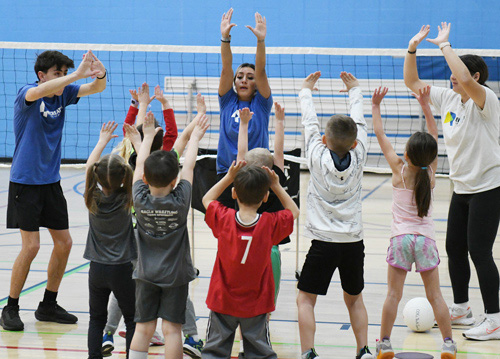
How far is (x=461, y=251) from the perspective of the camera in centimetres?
457

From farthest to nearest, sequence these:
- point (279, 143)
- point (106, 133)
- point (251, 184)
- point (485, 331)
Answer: point (485, 331)
point (106, 133)
point (279, 143)
point (251, 184)

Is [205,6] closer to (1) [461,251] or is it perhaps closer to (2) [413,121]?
(2) [413,121]

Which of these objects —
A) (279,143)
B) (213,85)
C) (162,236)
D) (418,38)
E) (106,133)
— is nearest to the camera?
(162,236)

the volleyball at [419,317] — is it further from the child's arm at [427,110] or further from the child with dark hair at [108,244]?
the child with dark hair at [108,244]

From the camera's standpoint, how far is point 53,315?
15.3ft

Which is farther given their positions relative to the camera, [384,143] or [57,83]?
[57,83]

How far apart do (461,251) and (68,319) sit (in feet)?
8.78

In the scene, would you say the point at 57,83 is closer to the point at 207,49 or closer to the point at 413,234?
the point at 413,234

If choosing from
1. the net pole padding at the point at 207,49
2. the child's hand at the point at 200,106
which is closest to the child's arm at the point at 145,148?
the child's hand at the point at 200,106

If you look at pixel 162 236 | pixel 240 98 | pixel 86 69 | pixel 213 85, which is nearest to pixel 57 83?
pixel 86 69

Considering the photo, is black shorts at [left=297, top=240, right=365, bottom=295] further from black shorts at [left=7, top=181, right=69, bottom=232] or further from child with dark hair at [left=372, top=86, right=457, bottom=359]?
black shorts at [left=7, top=181, right=69, bottom=232]

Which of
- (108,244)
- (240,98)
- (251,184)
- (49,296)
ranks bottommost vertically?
(49,296)

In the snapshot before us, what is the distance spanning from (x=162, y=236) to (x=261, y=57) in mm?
1556

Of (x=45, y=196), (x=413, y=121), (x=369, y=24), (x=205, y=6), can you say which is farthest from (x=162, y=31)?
(x=45, y=196)
